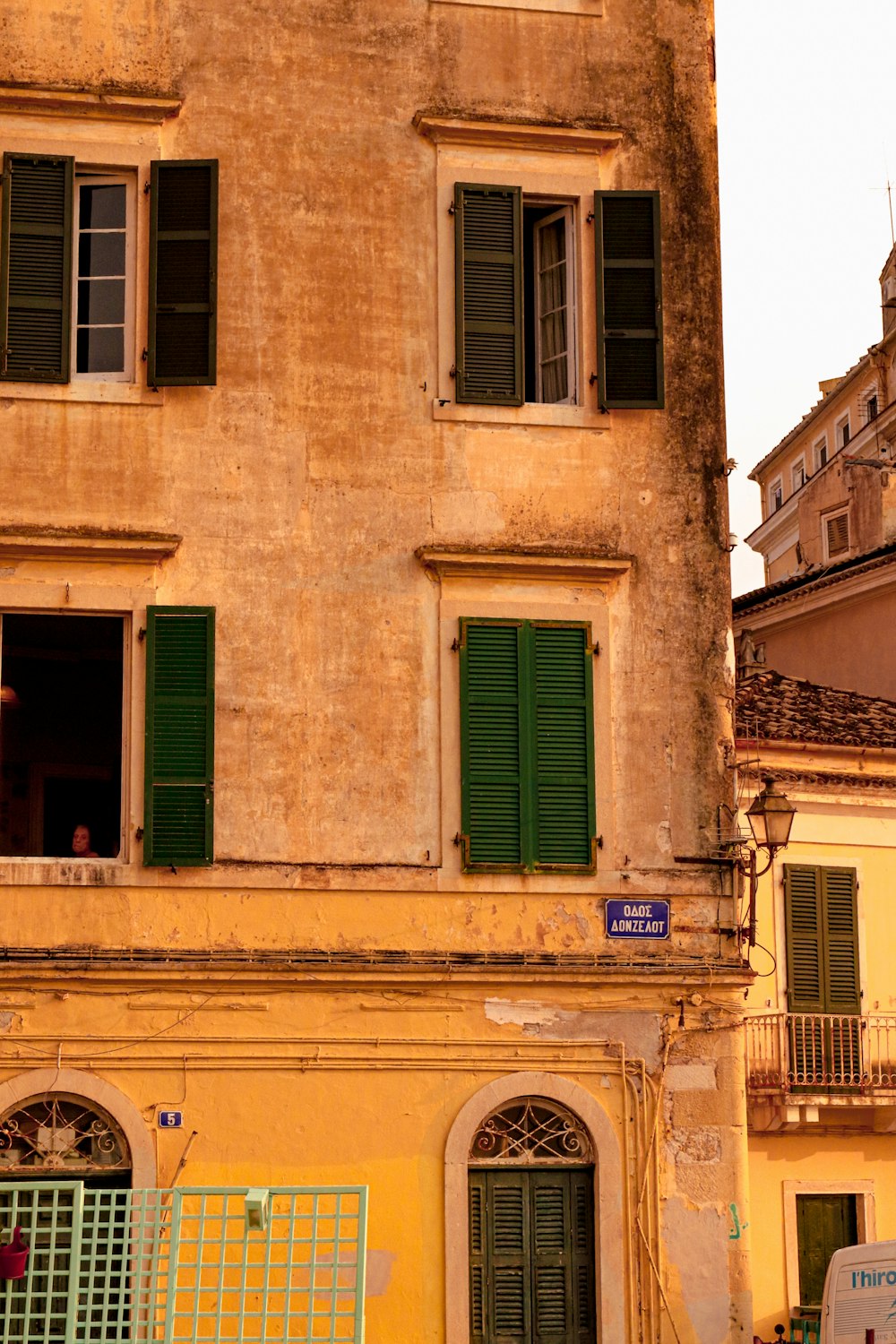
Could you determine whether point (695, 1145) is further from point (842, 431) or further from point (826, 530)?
point (842, 431)

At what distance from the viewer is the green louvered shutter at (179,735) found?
50.7ft

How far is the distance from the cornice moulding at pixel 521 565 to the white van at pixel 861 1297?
223 inches

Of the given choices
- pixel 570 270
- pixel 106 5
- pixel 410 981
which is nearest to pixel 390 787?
pixel 410 981

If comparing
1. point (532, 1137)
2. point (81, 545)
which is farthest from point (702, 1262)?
point (81, 545)

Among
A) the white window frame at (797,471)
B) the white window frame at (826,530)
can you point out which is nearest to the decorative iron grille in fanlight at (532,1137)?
Answer: the white window frame at (826,530)

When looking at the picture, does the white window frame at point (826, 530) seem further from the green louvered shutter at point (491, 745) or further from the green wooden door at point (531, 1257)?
the green wooden door at point (531, 1257)

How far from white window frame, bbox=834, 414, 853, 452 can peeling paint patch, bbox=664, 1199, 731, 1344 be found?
1654 inches

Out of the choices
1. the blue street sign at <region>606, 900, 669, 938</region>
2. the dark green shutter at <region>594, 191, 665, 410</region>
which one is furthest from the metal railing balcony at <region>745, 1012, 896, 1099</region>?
the dark green shutter at <region>594, 191, 665, 410</region>

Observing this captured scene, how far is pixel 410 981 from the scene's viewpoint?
15594 millimetres

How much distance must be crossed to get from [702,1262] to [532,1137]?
5.22 feet

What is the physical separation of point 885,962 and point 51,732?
32.6ft

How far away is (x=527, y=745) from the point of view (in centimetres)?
1611

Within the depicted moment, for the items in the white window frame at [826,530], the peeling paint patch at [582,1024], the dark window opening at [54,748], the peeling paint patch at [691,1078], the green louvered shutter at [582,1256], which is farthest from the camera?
the white window frame at [826,530]

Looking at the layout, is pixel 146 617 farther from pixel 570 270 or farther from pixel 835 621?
pixel 835 621
